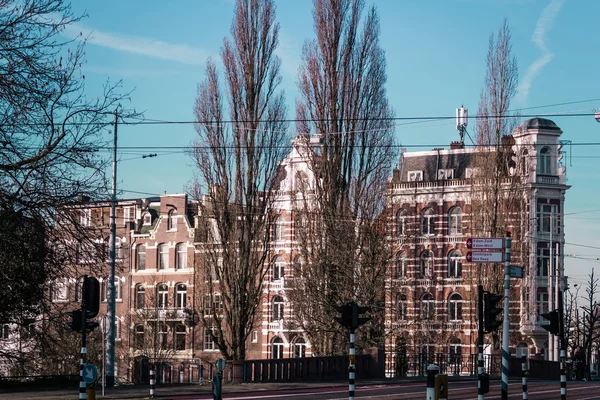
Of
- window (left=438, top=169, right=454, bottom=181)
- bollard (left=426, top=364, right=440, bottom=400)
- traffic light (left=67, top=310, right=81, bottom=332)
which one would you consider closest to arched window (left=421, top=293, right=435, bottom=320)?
→ window (left=438, top=169, right=454, bottom=181)

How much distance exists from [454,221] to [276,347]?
1579 centimetres

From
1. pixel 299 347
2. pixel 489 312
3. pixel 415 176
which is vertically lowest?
pixel 299 347

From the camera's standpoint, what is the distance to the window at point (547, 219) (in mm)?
69500

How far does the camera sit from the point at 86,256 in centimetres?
2152

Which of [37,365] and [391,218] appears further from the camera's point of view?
[391,218]

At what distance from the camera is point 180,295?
254ft

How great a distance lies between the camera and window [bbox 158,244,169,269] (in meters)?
77.8

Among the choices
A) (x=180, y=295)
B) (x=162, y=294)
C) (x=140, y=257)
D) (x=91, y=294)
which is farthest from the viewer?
(x=140, y=257)

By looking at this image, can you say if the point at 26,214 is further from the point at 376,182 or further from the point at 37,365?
the point at 376,182

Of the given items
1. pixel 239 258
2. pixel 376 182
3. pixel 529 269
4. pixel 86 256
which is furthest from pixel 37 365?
pixel 529 269

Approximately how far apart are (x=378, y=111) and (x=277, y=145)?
5958mm

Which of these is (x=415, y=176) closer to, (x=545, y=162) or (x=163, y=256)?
(x=545, y=162)

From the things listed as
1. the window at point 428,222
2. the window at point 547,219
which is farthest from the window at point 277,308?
the window at point 547,219

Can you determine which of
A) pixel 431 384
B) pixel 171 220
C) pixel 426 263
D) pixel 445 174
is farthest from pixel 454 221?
pixel 431 384
